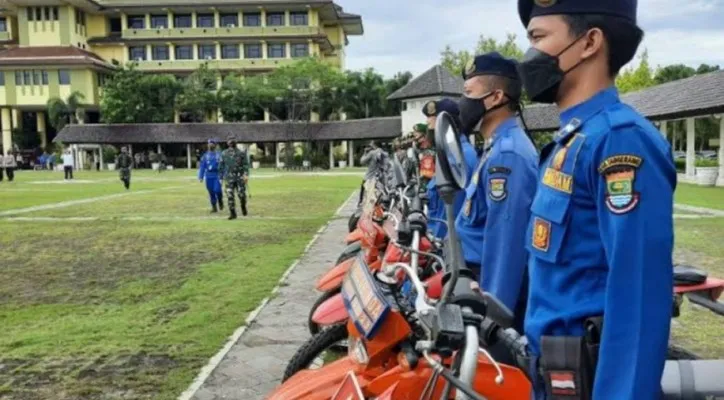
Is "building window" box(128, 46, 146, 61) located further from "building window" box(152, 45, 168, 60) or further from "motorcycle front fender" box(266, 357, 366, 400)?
"motorcycle front fender" box(266, 357, 366, 400)

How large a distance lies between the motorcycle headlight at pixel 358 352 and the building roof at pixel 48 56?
63.7 metres

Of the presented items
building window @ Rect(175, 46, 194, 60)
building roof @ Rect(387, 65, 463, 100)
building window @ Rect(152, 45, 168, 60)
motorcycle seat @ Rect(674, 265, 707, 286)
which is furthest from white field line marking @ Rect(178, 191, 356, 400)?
building window @ Rect(152, 45, 168, 60)

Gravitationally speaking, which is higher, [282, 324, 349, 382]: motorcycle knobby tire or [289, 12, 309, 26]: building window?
[289, 12, 309, 26]: building window

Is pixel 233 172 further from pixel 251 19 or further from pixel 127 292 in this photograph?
pixel 251 19

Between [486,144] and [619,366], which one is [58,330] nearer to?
[486,144]

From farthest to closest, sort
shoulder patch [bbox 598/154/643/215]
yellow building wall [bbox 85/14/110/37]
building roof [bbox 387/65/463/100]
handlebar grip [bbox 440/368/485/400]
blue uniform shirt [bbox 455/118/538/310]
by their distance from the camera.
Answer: yellow building wall [bbox 85/14/110/37] → building roof [bbox 387/65/463/100] → blue uniform shirt [bbox 455/118/538/310] → shoulder patch [bbox 598/154/643/215] → handlebar grip [bbox 440/368/485/400]

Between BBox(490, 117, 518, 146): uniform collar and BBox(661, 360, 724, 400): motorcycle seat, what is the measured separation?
4.83 feet

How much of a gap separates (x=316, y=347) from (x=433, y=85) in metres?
43.6

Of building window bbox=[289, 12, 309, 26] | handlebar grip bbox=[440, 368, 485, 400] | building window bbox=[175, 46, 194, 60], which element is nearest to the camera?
handlebar grip bbox=[440, 368, 485, 400]

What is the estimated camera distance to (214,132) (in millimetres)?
55000

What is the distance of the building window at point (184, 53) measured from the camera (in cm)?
6731

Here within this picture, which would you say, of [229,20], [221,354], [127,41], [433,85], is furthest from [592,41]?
[127,41]

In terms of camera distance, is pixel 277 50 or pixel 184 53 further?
pixel 184 53

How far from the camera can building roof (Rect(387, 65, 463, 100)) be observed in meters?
45.6
